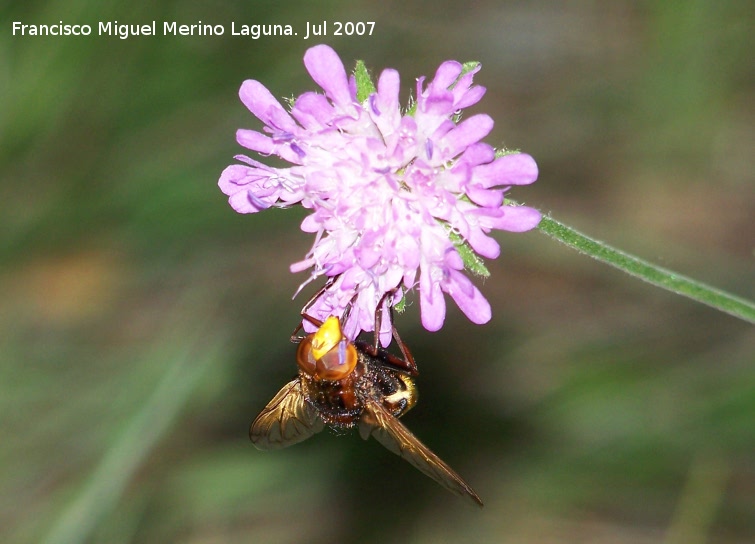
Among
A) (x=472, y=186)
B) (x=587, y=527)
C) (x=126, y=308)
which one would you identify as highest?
(x=472, y=186)

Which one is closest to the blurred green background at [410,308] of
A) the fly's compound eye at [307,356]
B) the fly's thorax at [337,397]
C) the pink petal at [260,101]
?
the fly's thorax at [337,397]

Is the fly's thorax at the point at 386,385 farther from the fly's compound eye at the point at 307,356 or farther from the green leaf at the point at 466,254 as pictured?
the green leaf at the point at 466,254

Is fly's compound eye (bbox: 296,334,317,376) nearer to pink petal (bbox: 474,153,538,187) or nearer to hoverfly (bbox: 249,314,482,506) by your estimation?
hoverfly (bbox: 249,314,482,506)

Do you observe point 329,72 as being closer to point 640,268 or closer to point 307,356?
point 307,356

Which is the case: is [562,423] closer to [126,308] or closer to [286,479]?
[286,479]

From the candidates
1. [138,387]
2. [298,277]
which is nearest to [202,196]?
[298,277]

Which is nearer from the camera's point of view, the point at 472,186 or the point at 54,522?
the point at 472,186

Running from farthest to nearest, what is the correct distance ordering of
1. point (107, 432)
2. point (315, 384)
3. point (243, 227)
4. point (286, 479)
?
point (243, 227) → point (286, 479) → point (107, 432) → point (315, 384)
